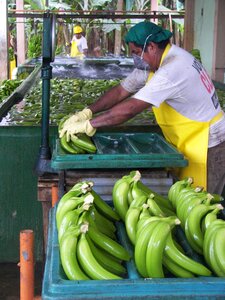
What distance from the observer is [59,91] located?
693 cm

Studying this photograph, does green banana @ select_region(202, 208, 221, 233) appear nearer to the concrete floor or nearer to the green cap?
the green cap

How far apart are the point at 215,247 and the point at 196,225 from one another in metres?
0.23

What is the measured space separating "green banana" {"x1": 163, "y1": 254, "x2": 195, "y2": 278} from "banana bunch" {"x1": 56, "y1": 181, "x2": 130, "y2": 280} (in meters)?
0.17

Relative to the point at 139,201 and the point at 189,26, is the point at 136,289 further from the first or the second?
the point at 189,26

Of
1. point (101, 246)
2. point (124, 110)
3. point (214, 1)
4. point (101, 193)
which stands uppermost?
point (214, 1)

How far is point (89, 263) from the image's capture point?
168 cm

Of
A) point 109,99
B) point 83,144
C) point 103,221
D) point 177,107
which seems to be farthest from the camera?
point 109,99

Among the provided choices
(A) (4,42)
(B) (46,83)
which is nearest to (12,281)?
(B) (46,83)

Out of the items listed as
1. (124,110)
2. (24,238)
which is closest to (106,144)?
(124,110)

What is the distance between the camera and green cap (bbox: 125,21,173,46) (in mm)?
3301

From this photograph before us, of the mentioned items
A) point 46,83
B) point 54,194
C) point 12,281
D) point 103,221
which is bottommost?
point 12,281

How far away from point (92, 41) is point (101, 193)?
20108 millimetres

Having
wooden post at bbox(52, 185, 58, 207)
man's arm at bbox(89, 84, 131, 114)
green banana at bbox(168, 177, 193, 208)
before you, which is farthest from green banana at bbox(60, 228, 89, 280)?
man's arm at bbox(89, 84, 131, 114)

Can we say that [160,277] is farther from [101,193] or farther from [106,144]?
[106,144]
